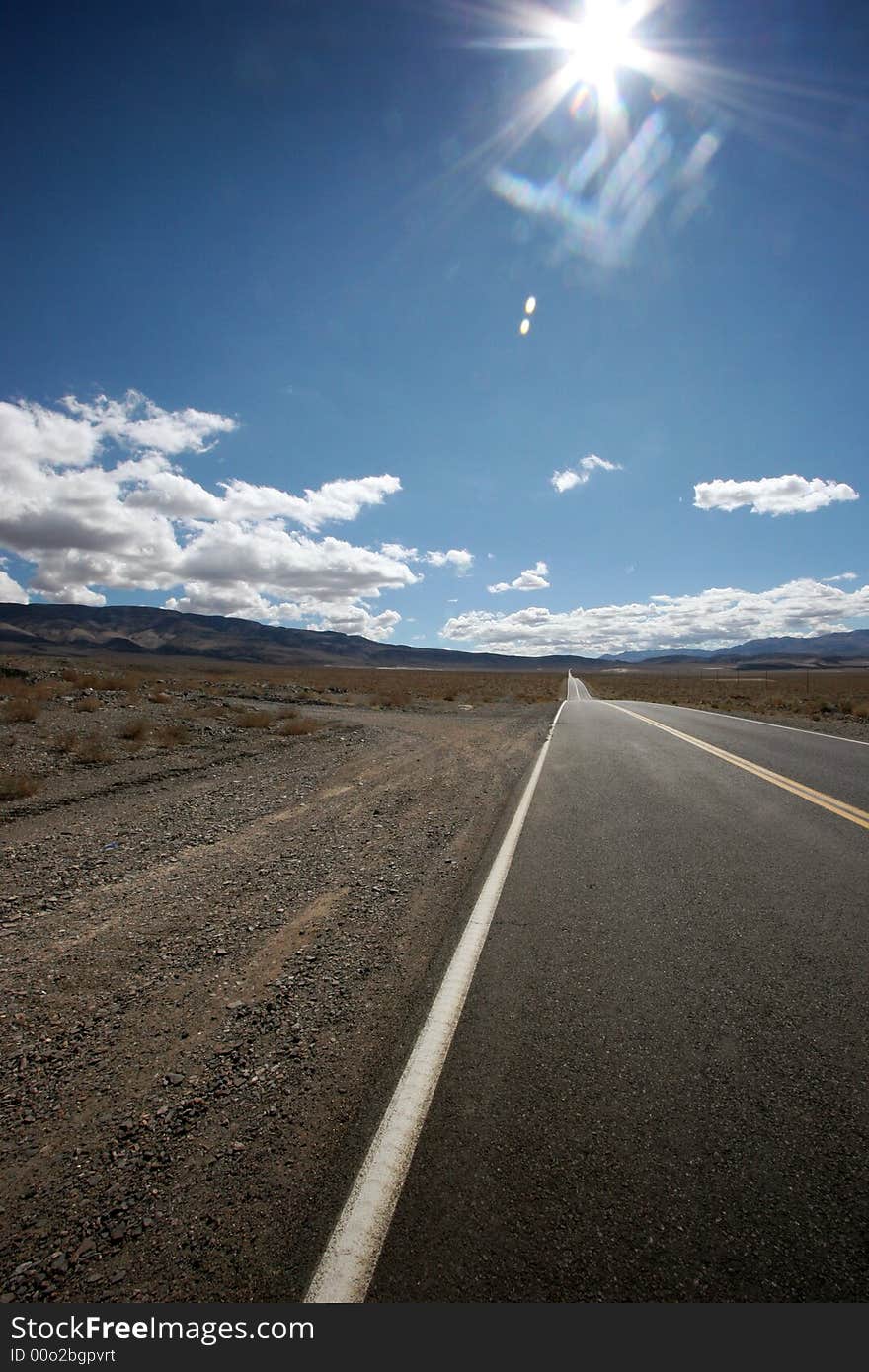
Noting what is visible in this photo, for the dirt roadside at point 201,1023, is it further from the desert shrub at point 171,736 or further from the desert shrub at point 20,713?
the desert shrub at point 20,713

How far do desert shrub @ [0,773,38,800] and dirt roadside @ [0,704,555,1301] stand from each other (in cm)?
21

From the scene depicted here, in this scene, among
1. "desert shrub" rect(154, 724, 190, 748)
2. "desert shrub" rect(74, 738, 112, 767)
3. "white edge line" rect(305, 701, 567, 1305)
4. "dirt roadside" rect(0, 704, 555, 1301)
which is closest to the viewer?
"white edge line" rect(305, 701, 567, 1305)

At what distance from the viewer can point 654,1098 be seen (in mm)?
2434

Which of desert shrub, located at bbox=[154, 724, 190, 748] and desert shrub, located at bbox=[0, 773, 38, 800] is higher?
desert shrub, located at bbox=[154, 724, 190, 748]

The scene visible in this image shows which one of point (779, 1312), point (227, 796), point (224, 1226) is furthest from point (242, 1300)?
point (227, 796)

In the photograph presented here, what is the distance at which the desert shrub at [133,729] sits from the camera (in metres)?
11.8

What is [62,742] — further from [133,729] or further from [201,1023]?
[201,1023]

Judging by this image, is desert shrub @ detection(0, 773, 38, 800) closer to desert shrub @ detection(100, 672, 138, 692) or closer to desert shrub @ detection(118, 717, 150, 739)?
desert shrub @ detection(118, 717, 150, 739)

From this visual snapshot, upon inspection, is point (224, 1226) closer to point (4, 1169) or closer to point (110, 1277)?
point (110, 1277)

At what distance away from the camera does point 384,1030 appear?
2.96 m

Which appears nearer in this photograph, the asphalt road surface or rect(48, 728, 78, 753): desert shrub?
the asphalt road surface

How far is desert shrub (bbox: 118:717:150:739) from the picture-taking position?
38.6 feet

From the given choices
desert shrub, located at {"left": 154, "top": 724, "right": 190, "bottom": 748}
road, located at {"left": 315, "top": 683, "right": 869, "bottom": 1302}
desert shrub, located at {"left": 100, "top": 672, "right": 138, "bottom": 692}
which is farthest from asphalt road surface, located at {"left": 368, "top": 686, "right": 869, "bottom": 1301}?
desert shrub, located at {"left": 100, "top": 672, "right": 138, "bottom": 692}

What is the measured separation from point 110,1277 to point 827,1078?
277cm
